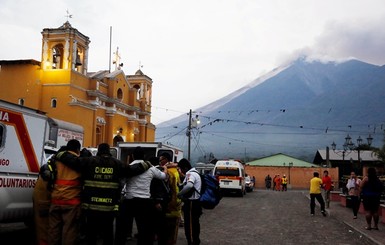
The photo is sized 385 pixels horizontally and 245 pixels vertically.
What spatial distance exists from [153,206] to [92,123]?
29204 mm

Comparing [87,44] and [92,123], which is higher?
[87,44]

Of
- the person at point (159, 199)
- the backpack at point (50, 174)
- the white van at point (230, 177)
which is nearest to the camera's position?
the backpack at point (50, 174)

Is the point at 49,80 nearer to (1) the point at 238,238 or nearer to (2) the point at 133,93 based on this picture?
(2) the point at 133,93

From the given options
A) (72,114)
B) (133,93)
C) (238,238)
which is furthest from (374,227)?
(133,93)

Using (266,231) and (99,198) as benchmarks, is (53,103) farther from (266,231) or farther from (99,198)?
(99,198)

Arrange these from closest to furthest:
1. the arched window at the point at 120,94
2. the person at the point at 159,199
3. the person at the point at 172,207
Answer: the person at the point at 159,199 < the person at the point at 172,207 < the arched window at the point at 120,94

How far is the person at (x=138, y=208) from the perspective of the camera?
7.12 meters

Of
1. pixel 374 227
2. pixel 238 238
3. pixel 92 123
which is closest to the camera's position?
pixel 238 238

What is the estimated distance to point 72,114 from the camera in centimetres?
3331

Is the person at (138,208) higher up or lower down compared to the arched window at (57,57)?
lower down

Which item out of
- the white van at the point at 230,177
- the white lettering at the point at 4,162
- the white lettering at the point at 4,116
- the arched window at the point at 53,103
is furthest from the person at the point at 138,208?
the arched window at the point at 53,103

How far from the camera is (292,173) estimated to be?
55406 mm

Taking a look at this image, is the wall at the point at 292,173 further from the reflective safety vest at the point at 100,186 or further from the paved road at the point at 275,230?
the reflective safety vest at the point at 100,186

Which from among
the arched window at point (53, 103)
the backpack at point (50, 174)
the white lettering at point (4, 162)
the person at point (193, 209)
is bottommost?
the person at point (193, 209)
